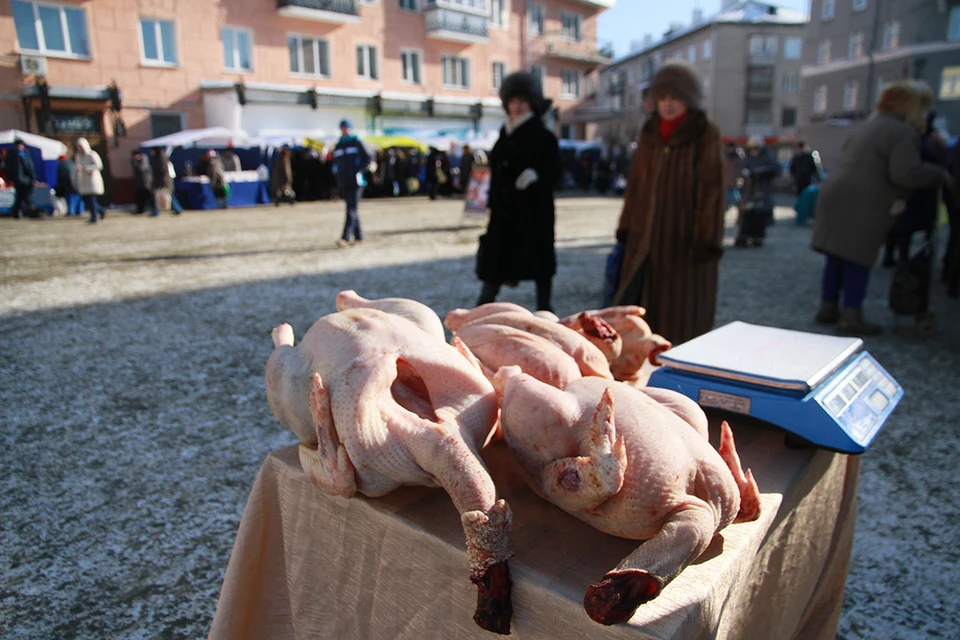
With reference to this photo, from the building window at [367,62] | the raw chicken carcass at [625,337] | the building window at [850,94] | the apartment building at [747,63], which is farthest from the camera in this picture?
the apartment building at [747,63]

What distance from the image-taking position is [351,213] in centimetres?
941

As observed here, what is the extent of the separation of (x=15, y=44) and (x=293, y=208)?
844 centimetres

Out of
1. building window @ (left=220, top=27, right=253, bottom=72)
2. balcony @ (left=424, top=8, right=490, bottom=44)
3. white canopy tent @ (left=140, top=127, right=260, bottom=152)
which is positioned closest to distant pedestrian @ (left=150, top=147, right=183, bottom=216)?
white canopy tent @ (left=140, top=127, right=260, bottom=152)

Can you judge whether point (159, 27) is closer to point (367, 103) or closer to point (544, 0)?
point (367, 103)

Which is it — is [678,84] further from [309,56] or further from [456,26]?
[456,26]

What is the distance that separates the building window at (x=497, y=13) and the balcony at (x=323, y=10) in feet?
24.2

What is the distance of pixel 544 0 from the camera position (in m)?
30.9

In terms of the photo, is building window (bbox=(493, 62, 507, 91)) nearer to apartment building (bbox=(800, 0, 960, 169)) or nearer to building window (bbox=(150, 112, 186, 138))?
building window (bbox=(150, 112, 186, 138))

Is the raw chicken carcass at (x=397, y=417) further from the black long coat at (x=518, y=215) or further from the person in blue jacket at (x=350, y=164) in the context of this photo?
the person in blue jacket at (x=350, y=164)

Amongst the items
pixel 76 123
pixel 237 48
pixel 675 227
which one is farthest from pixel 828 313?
pixel 237 48

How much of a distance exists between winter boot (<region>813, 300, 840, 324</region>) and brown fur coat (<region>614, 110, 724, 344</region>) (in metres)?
2.15

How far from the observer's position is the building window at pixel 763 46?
4397cm

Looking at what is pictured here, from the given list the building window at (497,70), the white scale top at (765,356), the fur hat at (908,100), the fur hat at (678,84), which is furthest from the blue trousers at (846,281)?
the building window at (497,70)

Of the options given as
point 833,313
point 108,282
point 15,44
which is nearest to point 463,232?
point 108,282
